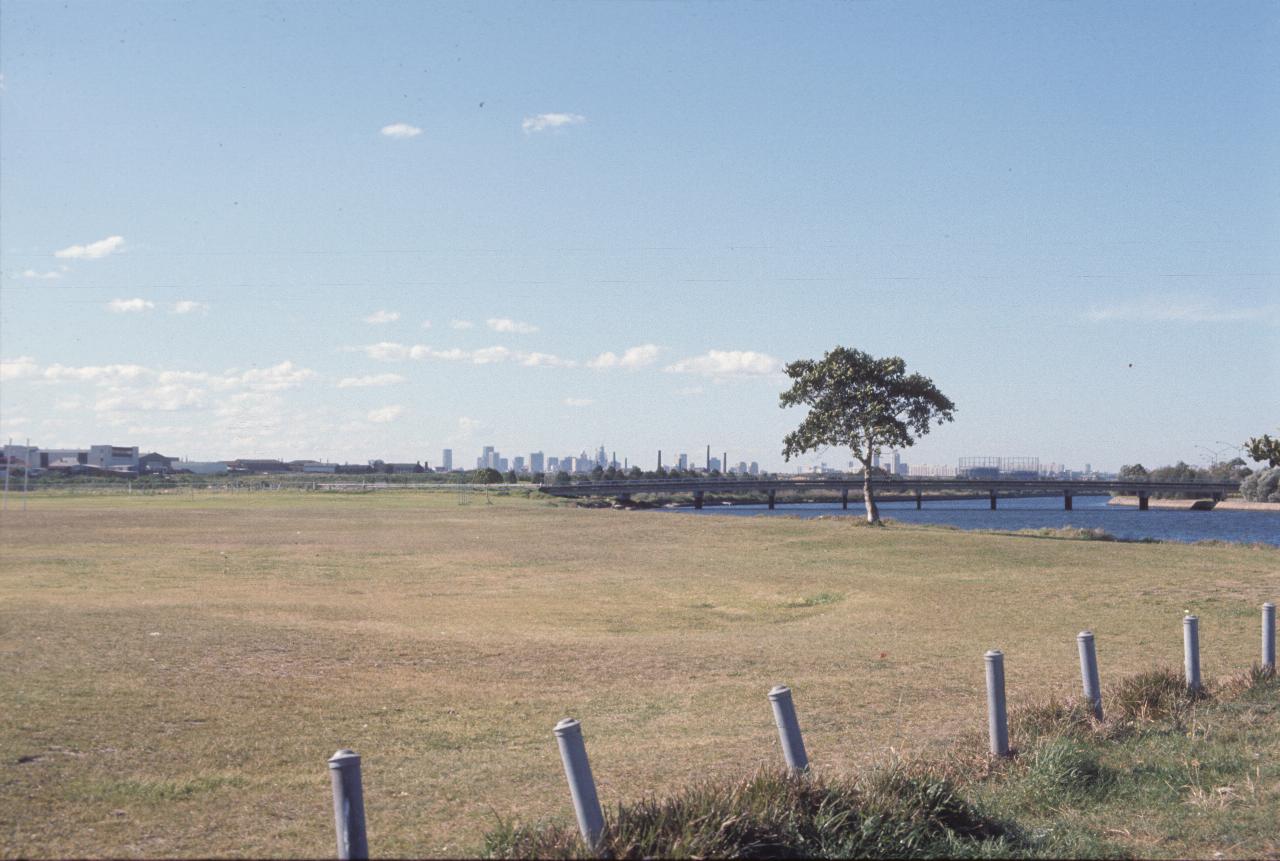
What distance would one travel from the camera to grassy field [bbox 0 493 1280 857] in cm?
812

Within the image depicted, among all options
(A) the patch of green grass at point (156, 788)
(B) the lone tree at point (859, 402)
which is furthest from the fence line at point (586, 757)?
(B) the lone tree at point (859, 402)

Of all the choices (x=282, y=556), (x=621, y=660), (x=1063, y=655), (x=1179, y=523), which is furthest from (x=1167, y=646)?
(x=1179, y=523)

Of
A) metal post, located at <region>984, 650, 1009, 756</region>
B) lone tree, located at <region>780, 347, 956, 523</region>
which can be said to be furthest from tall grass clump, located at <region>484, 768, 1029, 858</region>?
lone tree, located at <region>780, 347, 956, 523</region>

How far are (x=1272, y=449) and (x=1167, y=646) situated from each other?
5670 mm

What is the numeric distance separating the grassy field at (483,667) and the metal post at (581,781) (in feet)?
4.29

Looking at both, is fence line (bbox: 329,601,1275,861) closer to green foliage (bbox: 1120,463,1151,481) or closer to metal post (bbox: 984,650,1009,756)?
metal post (bbox: 984,650,1009,756)

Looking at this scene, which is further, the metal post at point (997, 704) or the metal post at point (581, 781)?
the metal post at point (997, 704)

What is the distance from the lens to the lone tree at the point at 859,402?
5051cm

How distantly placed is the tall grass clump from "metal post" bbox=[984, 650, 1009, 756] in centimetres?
149

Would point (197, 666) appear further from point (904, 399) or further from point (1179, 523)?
point (1179, 523)

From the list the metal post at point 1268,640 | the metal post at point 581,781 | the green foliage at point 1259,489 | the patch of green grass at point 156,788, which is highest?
the metal post at point 581,781

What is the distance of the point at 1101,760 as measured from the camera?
900 centimetres

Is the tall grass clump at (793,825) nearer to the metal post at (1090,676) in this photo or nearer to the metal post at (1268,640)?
the metal post at (1090,676)

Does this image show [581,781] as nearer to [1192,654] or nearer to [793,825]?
[793,825]
